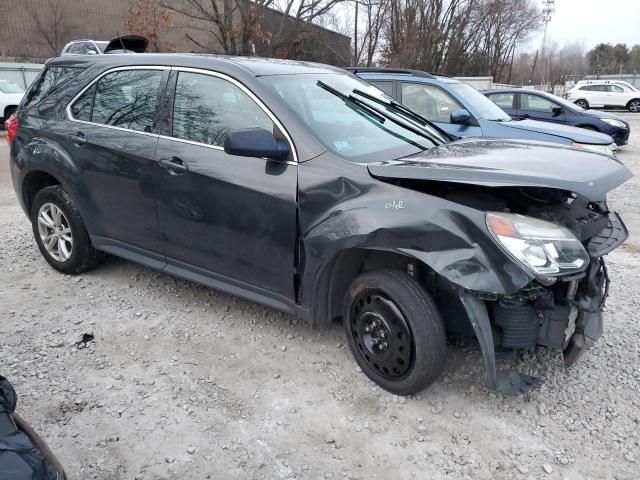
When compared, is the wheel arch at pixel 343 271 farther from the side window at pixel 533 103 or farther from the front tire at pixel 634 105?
the front tire at pixel 634 105

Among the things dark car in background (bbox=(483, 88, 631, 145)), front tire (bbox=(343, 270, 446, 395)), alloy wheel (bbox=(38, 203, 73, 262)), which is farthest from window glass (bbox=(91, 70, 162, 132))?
dark car in background (bbox=(483, 88, 631, 145))

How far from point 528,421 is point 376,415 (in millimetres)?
793

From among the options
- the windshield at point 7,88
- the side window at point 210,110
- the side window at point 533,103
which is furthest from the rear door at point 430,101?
the windshield at point 7,88

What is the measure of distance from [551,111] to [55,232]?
A: 10528 millimetres

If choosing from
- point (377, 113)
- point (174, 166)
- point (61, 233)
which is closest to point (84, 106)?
point (61, 233)

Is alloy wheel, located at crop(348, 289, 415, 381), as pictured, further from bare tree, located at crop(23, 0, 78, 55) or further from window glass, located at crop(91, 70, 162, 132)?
bare tree, located at crop(23, 0, 78, 55)

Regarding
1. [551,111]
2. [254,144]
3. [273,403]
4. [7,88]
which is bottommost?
[273,403]

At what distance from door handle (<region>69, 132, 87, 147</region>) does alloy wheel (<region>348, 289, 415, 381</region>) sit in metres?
2.47

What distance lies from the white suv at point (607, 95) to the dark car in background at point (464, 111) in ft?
64.9

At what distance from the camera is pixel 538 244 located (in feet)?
7.89

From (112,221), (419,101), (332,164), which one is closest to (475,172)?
(332,164)

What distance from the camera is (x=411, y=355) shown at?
274 centimetres

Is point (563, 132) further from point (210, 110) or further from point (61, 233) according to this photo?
point (61, 233)

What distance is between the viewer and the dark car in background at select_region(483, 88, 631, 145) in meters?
11.4
